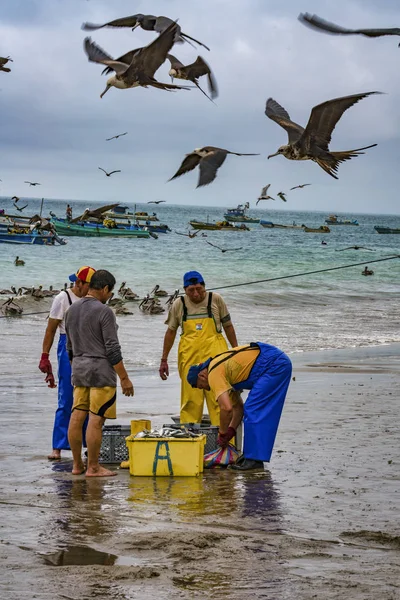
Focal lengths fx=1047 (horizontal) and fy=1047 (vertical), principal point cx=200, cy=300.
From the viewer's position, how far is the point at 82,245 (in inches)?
2256

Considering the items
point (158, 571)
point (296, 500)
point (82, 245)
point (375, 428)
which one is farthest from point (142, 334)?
point (82, 245)

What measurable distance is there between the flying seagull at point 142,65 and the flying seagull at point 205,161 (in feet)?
2.96

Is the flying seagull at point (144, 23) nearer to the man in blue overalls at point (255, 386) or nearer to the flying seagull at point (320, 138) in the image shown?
the flying seagull at point (320, 138)

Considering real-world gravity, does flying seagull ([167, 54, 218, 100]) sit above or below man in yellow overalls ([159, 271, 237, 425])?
above

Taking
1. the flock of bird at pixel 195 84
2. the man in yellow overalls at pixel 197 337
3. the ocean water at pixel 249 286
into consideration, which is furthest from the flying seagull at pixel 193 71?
the ocean water at pixel 249 286

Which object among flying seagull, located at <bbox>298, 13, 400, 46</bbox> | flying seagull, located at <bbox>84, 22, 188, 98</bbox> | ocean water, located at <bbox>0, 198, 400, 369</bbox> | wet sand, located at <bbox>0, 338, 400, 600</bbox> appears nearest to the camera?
wet sand, located at <bbox>0, 338, 400, 600</bbox>

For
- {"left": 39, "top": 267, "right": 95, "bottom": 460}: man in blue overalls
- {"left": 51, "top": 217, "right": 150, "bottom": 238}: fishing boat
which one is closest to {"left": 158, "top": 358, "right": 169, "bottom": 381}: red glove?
{"left": 39, "top": 267, "right": 95, "bottom": 460}: man in blue overalls

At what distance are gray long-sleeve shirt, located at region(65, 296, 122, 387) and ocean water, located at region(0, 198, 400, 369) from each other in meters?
6.06

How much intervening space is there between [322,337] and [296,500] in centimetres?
1317

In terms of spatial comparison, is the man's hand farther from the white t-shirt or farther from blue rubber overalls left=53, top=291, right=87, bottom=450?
the white t-shirt

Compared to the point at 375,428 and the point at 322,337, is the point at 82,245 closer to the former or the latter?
the point at 322,337

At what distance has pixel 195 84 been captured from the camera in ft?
29.3

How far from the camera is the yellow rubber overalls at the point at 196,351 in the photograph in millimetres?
8203

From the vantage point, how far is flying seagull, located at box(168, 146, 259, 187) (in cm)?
937
